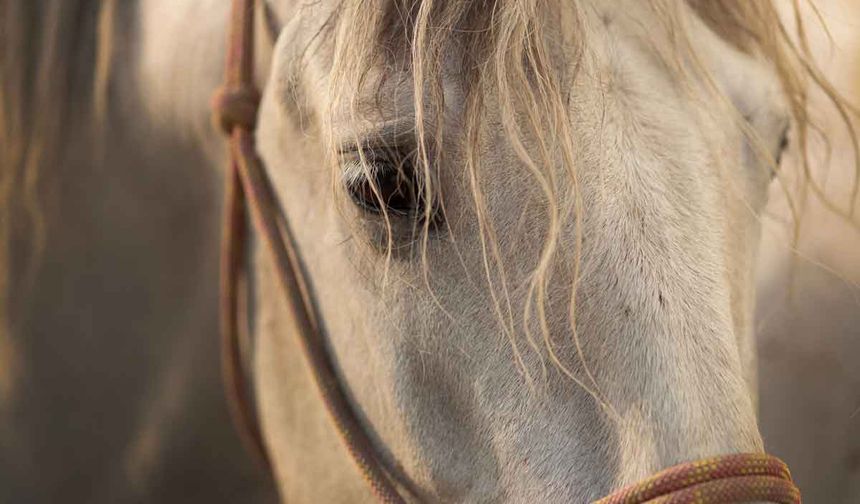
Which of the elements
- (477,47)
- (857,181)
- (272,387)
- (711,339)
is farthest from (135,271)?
(857,181)

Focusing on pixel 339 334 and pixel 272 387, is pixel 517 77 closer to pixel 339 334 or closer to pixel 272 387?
pixel 339 334

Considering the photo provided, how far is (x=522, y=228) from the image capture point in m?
0.89

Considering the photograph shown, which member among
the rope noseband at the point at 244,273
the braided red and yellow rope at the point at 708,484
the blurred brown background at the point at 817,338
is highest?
the rope noseband at the point at 244,273

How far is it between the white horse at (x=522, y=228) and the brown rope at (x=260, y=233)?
0.07ft

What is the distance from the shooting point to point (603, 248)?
33.7 inches

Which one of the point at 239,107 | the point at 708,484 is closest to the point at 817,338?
the point at 708,484

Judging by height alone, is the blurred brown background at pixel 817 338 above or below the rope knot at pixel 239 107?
below

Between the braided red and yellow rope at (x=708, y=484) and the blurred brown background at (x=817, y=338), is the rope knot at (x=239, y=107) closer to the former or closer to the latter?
the braided red and yellow rope at (x=708, y=484)

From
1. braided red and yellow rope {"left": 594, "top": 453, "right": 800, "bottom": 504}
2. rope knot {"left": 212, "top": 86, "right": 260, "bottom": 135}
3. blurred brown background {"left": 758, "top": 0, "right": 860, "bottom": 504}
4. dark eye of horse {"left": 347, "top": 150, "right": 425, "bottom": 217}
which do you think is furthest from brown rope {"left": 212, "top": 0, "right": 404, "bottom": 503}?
blurred brown background {"left": 758, "top": 0, "right": 860, "bottom": 504}

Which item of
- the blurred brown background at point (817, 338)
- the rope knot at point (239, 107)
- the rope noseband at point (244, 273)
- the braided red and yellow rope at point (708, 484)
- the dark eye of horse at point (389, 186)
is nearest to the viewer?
the braided red and yellow rope at point (708, 484)

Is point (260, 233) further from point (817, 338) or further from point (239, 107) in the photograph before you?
point (817, 338)

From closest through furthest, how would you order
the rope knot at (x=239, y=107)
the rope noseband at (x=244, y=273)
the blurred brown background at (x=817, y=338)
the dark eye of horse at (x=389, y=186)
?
1. the dark eye of horse at (x=389, y=186)
2. the rope noseband at (x=244, y=273)
3. the rope knot at (x=239, y=107)
4. the blurred brown background at (x=817, y=338)

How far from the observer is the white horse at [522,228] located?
2.76ft

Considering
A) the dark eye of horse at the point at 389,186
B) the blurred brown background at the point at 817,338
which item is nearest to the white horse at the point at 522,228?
the dark eye of horse at the point at 389,186
